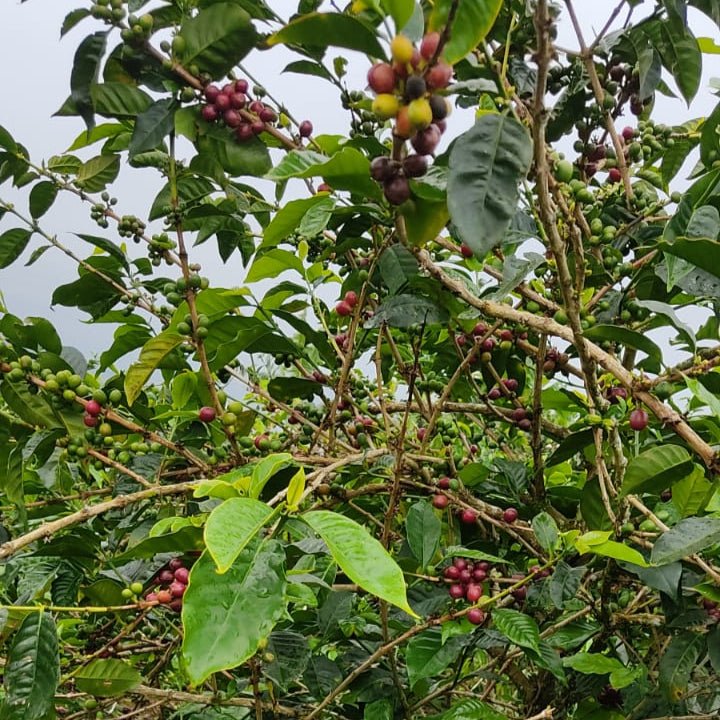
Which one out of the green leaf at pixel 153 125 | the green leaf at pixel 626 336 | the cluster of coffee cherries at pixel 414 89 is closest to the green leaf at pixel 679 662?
the green leaf at pixel 626 336

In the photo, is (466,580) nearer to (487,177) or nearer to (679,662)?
(679,662)

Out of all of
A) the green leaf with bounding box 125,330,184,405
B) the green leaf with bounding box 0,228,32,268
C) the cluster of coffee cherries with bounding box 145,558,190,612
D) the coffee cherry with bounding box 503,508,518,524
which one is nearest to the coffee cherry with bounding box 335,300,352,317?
the green leaf with bounding box 125,330,184,405

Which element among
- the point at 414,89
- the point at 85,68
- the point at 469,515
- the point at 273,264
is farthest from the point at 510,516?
the point at 85,68

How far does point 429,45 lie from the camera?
0.75 meters

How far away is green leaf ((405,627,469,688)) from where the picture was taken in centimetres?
141

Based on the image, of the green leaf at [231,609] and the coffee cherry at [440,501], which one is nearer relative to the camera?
the green leaf at [231,609]

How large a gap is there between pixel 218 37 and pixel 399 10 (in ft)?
1.98

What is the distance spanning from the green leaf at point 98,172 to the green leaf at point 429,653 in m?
1.26

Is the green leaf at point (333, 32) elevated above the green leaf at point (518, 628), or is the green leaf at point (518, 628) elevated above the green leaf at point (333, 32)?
the green leaf at point (333, 32)

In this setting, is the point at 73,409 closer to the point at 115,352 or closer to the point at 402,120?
the point at 115,352

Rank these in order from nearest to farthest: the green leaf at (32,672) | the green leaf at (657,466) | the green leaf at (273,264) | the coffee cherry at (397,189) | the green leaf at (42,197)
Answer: the coffee cherry at (397,189)
the green leaf at (32,672)
the green leaf at (657,466)
the green leaf at (273,264)
the green leaf at (42,197)

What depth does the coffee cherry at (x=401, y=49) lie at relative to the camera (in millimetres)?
728

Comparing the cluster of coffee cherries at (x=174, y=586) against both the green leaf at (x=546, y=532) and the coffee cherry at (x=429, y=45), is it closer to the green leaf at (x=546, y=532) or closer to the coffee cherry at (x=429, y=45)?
the green leaf at (x=546, y=532)

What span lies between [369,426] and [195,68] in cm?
93
